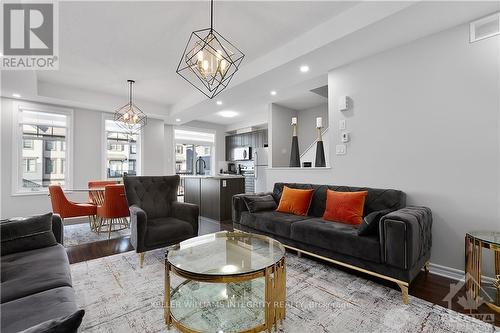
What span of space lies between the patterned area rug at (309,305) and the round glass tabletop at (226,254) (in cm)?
45

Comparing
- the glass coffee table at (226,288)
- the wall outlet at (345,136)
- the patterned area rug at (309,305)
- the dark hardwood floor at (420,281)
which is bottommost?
the dark hardwood floor at (420,281)

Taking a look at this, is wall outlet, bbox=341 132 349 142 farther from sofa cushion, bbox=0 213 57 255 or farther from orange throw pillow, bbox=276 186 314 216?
sofa cushion, bbox=0 213 57 255

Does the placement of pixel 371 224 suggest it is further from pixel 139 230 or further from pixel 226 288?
pixel 139 230

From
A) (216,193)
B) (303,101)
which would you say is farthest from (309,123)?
(216,193)

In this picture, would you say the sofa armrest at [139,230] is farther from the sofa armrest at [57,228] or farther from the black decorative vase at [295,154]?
the black decorative vase at [295,154]

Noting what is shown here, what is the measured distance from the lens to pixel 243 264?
1.74m

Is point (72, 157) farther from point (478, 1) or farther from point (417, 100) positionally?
point (478, 1)

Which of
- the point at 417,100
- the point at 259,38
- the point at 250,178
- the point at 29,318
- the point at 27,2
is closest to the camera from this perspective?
the point at 29,318

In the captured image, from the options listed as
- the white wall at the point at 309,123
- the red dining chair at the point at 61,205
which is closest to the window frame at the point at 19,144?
the red dining chair at the point at 61,205

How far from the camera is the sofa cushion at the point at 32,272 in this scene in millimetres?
1309

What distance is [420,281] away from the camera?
233cm

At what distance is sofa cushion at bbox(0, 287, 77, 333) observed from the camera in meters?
1.01

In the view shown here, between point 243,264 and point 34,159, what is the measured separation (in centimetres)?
571

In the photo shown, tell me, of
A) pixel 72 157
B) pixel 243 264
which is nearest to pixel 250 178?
pixel 72 157
